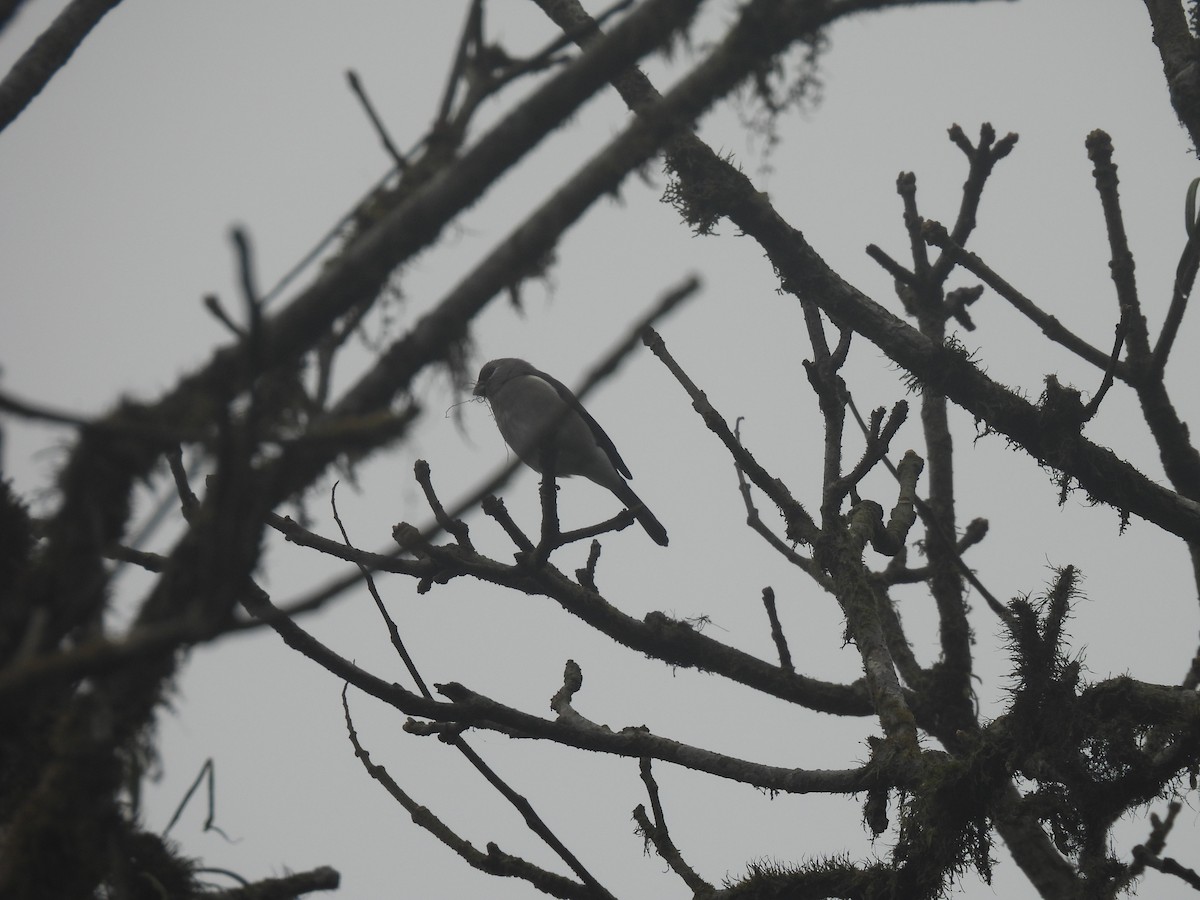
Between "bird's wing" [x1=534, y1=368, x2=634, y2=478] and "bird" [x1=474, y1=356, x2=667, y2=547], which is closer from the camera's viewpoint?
"bird" [x1=474, y1=356, x2=667, y2=547]

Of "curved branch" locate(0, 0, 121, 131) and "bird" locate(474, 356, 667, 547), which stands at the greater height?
"bird" locate(474, 356, 667, 547)

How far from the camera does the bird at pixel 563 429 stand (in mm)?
6160

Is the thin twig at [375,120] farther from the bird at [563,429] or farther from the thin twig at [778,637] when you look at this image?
the bird at [563,429]

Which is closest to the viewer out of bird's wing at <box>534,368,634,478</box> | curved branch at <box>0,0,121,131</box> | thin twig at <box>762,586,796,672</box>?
curved branch at <box>0,0,121,131</box>

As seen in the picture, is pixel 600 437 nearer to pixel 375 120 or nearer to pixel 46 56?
pixel 46 56

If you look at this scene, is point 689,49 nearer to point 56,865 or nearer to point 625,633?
point 56,865

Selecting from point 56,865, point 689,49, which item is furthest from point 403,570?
point 689,49

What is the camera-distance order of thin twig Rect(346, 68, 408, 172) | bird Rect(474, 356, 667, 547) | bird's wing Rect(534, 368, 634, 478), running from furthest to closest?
bird's wing Rect(534, 368, 634, 478)
bird Rect(474, 356, 667, 547)
thin twig Rect(346, 68, 408, 172)

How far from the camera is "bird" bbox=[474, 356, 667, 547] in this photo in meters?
6.16

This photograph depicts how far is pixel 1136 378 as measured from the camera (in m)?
4.37

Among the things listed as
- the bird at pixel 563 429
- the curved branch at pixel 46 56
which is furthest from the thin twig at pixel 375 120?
the bird at pixel 563 429

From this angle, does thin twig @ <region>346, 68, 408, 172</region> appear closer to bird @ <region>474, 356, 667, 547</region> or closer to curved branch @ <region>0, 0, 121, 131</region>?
curved branch @ <region>0, 0, 121, 131</region>

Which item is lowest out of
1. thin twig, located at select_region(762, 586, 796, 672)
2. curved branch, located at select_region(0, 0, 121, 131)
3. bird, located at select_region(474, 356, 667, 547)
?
thin twig, located at select_region(762, 586, 796, 672)

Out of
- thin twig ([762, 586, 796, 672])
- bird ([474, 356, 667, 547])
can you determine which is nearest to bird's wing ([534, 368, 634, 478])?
bird ([474, 356, 667, 547])
